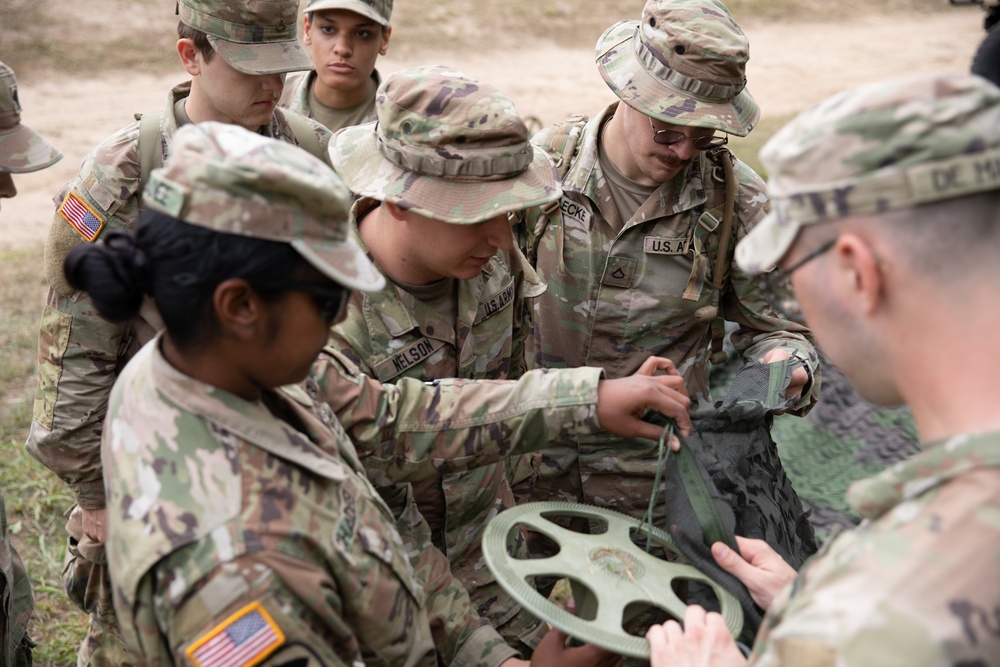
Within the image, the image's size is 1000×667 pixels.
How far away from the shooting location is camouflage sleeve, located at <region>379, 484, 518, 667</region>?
2.72 m

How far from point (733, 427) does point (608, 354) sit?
0.90 meters

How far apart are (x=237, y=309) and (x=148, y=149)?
172 centimetres

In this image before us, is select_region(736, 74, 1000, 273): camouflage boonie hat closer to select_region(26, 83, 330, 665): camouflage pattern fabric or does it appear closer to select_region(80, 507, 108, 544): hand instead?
select_region(26, 83, 330, 665): camouflage pattern fabric

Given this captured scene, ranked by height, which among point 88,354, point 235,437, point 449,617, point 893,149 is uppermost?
point 893,149

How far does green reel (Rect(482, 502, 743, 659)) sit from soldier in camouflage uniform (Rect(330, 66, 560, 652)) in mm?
555

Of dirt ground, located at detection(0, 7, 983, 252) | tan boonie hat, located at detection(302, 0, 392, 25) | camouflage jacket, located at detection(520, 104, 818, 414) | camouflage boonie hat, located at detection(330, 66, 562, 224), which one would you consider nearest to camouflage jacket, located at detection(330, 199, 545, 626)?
camouflage boonie hat, located at detection(330, 66, 562, 224)

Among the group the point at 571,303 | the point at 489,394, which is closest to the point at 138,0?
the point at 571,303

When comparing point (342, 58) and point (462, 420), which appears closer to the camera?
point (462, 420)

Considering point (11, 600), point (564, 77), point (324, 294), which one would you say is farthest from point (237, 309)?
point (564, 77)

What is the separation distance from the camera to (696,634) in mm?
2182

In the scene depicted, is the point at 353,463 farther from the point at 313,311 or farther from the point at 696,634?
the point at 696,634

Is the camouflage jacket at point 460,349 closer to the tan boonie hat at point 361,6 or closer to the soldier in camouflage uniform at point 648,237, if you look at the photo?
the soldier in camouflage uniform at point 648,237

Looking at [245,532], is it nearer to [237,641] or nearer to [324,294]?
[237,641]

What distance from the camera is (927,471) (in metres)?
1.66
